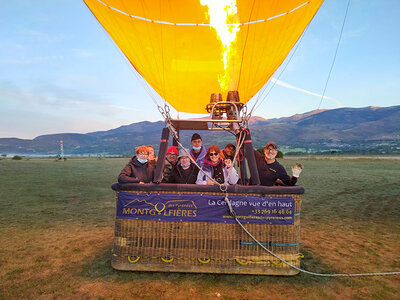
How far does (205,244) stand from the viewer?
3434 mm

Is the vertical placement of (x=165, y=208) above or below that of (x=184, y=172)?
below

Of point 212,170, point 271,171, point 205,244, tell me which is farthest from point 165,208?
→ point 271,171

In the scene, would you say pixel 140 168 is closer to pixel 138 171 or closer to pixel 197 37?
pixel 138 171

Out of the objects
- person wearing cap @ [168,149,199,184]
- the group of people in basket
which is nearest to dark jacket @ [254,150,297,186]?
the group of people in basket

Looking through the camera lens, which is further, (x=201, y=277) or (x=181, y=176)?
(x=181, y=176)

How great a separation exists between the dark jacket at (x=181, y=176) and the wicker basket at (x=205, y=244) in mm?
648

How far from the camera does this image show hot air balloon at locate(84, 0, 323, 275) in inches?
134

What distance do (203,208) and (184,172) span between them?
2.92 feet

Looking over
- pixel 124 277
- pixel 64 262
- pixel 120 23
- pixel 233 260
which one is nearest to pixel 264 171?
pixel 233 260

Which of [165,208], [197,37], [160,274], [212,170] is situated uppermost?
[197,37]

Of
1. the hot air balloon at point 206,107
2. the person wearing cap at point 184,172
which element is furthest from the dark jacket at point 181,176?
the hot air balloon at point 206,107

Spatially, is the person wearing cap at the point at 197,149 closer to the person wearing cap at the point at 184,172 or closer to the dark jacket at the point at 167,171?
the dark jacket at the point at 167,171

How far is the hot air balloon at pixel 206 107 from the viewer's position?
3.40 metres

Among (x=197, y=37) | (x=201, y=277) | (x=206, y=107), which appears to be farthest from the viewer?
(x=206, y=107)
